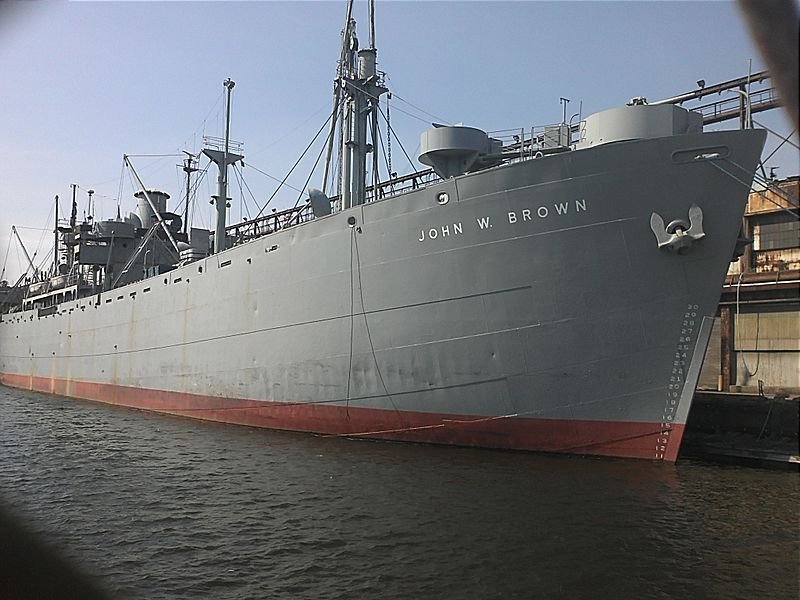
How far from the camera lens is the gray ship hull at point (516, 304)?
388 inches

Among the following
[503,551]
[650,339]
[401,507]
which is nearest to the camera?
[503,551]

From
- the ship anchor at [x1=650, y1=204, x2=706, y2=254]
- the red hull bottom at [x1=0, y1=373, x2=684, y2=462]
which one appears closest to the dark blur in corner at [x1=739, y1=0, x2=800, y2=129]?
the ship anchor at [x1=650, y1=204, x2=706, y2=254]

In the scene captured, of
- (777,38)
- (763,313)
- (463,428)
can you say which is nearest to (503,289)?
(463,428)

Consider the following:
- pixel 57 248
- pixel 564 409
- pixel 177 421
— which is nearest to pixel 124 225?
pixel 57 248

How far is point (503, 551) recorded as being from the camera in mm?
6410

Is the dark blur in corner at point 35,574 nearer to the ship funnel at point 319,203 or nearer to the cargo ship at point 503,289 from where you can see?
the cargo ship at point 503,289

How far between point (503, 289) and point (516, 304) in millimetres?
344

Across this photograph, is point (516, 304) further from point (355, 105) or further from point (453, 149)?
point (355, 105)

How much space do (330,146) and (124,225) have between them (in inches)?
567

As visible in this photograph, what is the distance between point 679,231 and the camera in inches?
384

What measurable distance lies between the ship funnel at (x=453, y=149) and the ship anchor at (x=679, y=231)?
12.9 feet

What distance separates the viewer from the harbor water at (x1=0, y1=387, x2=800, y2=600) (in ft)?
18.9

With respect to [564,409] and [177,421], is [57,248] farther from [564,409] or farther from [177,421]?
[564,409]

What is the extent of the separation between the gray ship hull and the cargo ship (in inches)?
1.2
